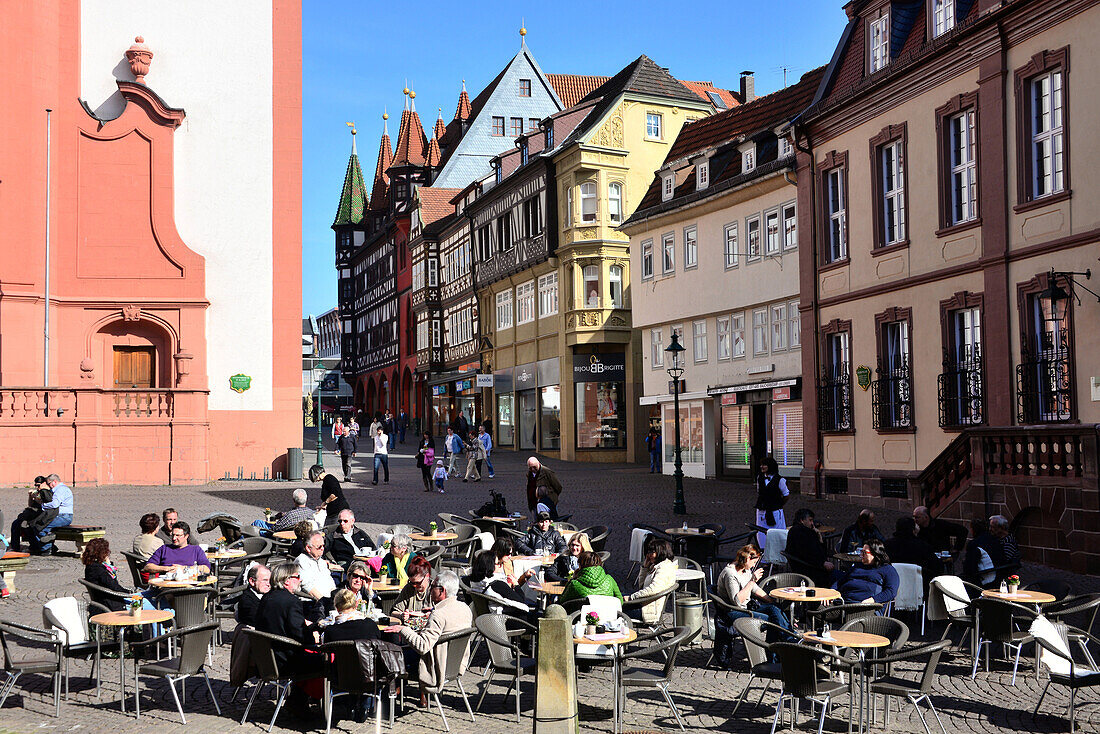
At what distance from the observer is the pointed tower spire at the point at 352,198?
101 m

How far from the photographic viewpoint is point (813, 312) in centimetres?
2828

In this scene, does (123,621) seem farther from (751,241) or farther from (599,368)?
(599,368)

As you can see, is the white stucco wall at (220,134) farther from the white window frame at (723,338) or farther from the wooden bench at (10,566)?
the wooden bench at (10,566)

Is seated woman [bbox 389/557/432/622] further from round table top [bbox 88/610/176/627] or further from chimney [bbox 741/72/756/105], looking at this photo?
chimney [bbox 741/72/756/105]

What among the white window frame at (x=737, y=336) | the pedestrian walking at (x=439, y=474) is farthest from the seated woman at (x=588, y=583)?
the white window frame at (x=737, y=336)

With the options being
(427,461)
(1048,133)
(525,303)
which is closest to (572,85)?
(525,303)

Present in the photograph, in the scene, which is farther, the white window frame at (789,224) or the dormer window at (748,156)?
the dormer window at (748,156)

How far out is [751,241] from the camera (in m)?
34.0

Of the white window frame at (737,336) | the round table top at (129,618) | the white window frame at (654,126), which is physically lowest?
the round table top at (129,618)

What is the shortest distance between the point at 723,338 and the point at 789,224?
5.27 metres

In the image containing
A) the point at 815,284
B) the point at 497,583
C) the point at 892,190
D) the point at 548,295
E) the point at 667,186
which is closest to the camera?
the point at 497,583

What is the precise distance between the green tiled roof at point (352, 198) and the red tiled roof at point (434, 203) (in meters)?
30.7

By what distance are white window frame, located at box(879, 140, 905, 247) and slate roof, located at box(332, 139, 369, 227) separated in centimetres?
7868

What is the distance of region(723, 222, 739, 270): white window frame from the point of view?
35.1 m
